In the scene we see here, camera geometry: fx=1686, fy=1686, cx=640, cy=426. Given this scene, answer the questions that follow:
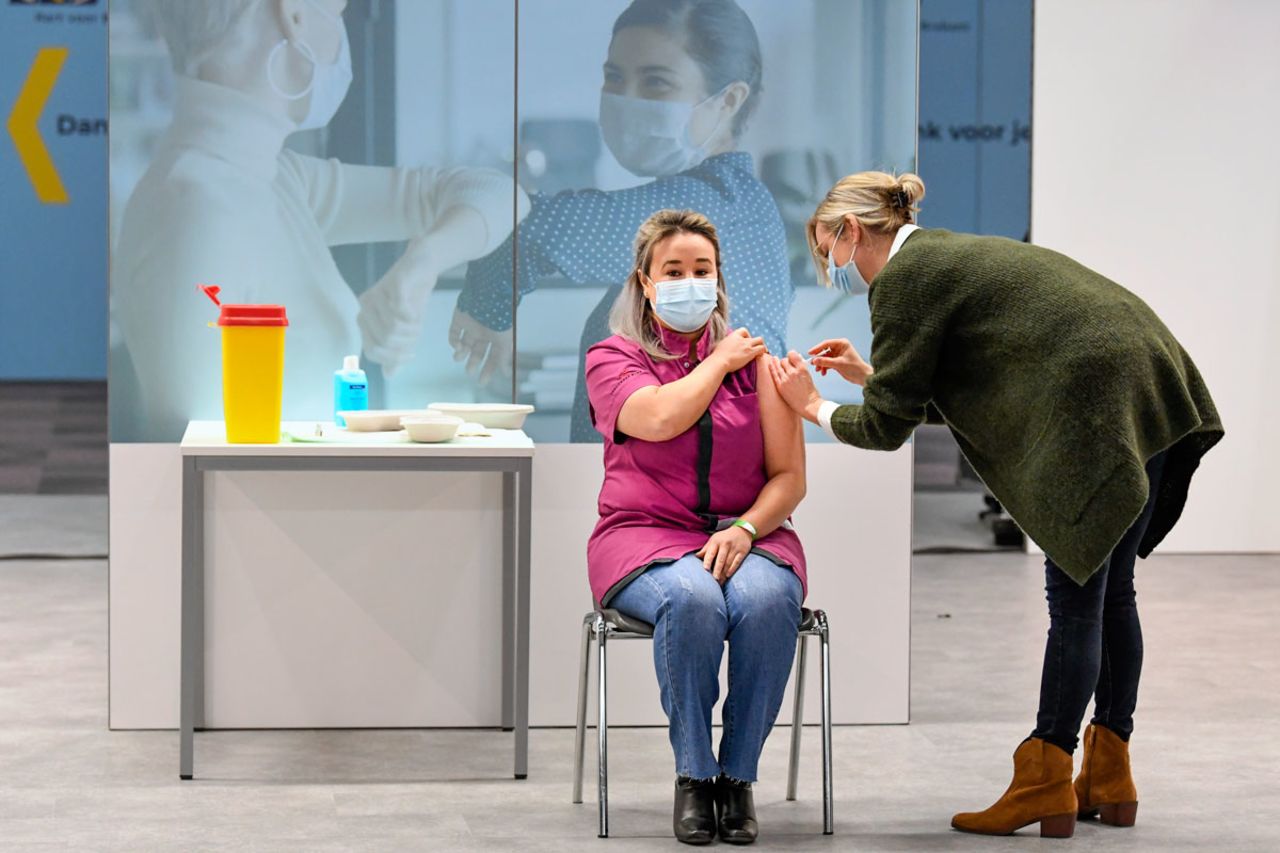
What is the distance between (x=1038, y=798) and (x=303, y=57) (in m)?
2.28

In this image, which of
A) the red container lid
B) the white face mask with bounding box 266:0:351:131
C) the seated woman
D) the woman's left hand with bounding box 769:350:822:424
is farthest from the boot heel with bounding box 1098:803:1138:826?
the white face mask with bounding box 266:0:351:131

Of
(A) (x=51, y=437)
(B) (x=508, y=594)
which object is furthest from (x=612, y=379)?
(A) (x=51, y=437)

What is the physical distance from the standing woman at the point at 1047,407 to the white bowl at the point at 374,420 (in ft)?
3.17

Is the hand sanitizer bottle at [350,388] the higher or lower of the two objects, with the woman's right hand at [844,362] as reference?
lower

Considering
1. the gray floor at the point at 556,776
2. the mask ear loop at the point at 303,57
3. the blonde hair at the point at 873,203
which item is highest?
the mask ear loop at the point at 303,57

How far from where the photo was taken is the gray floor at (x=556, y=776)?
3.21m

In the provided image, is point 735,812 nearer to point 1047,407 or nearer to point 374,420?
point 1047,407

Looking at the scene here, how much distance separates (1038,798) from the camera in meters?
3.21

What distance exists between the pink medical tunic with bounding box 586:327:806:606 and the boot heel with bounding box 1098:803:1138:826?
76cm

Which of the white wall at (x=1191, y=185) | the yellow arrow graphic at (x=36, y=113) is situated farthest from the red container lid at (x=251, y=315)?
the yellow arrow graphic at (x=36, y=113)

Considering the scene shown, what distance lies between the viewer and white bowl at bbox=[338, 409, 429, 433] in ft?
12.0

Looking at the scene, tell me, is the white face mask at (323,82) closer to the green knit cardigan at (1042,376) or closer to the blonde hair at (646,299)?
the blonde hair at (646,299)

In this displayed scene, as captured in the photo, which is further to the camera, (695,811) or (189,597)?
(189,597)

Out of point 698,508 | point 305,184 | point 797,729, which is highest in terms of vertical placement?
point 305,184
